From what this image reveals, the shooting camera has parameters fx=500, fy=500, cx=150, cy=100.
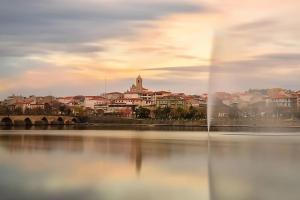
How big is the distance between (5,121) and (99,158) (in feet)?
153

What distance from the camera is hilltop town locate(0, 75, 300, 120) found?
52.8 meters

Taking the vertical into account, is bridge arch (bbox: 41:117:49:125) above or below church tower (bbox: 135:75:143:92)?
below

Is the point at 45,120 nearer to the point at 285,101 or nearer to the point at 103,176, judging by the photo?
the point at 285,101

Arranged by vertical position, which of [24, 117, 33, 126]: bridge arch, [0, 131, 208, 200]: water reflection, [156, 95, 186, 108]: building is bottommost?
[0, 131, 208, 200]: water reflection

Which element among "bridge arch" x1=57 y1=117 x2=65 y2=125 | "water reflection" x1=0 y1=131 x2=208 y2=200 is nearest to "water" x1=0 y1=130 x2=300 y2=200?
→ "water reflection" x1=0 y1=131 x2=208 y2=200

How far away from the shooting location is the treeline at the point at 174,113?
62344mm

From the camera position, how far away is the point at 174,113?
65312 mm

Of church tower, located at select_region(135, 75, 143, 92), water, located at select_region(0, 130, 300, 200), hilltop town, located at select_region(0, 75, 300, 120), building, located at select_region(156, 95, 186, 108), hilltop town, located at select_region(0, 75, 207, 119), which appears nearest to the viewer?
water, located at select_region(0, 130, 300, 200)

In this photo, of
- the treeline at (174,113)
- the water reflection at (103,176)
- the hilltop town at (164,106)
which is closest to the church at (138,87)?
the hilltop town at (164,106)

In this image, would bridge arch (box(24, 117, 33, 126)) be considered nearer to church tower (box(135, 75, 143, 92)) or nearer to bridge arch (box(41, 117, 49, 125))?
bridge arch (box(41, 117, 49, 125))

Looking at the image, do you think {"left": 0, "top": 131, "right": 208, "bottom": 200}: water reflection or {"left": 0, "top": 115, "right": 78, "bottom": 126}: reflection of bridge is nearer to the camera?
{"left": 0, "top": 131, "right": 208, "bottom": 200}: water reflection

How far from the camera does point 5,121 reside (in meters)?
60.3

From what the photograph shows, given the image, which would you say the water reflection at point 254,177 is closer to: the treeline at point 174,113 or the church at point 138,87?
the treeline at point 174,113

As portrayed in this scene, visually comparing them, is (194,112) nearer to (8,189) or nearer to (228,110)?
(228,110)
